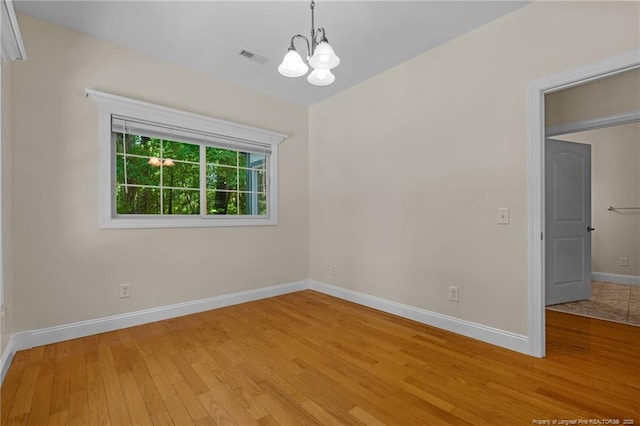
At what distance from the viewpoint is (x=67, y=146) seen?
2570 millimetres

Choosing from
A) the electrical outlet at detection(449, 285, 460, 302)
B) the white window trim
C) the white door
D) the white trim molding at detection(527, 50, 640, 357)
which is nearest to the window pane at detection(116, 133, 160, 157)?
the white window trim

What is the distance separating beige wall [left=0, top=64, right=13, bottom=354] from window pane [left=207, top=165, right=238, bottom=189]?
1644 mm

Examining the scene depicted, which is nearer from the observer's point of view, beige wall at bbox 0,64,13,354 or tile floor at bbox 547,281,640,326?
beige wall at bbox 0,64,13,354

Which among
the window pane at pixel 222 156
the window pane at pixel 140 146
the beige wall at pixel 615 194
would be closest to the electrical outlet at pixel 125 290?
the window pane at pixel 140 146

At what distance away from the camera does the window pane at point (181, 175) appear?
3.21 m

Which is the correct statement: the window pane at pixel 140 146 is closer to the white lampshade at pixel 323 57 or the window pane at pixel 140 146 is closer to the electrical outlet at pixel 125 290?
the electrical outlet at pixel 125 290

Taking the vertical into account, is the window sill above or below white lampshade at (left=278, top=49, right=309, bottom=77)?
below

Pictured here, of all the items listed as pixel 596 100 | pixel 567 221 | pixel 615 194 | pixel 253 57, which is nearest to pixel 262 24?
pixel 253 57

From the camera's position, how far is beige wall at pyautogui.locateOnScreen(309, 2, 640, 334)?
88.4 inches

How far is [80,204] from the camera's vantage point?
2.62 metres

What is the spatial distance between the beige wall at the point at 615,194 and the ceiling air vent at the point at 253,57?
4.69 metres

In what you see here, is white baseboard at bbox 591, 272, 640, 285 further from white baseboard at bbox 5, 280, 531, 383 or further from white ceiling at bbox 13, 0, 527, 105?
white ceiling at bbox 13, 0, 527, 105

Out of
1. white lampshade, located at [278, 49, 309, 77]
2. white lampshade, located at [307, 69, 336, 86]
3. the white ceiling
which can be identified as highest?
the white ceiling

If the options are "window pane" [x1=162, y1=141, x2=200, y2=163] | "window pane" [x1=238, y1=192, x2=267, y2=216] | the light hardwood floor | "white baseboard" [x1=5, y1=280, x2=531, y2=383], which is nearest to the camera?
the light hardwood floor
